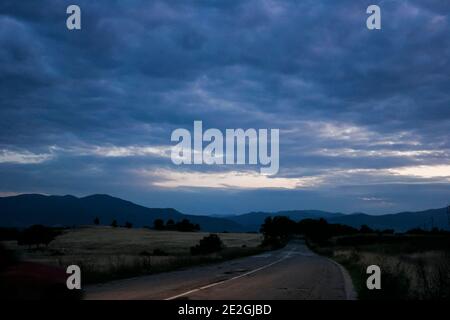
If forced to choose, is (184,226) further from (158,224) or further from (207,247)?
(207,247)

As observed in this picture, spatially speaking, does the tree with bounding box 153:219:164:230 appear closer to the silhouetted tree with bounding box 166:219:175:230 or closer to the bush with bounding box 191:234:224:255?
the silhouetted tree with bounding box 166:219:175:230

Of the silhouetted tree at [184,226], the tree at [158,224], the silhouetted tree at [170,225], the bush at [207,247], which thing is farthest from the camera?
the silhouetted tree at [170,225]

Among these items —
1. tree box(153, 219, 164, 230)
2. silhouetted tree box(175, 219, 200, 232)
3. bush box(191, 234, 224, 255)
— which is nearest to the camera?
bush box(191, 234, 224, 255)

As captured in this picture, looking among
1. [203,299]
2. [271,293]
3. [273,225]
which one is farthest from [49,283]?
[273,225]

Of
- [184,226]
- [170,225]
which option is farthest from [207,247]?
[170,225]

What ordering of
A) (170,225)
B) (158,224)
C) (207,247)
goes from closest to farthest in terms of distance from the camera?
(207,247) → (158,224) → (170,225)

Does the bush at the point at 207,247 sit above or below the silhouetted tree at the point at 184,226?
above

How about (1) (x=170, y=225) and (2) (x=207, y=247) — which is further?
(1) (x=170, y=225)

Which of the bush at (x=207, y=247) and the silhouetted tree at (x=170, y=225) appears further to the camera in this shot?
the silhouetted tree at (x=170, y=225)

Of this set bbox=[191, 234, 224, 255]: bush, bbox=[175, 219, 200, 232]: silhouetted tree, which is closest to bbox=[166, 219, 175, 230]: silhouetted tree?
bbox=[175, 219, 200, 232]: silhouetted tree

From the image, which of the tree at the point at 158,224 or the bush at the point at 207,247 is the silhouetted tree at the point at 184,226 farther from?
the bush at the point at 207,247

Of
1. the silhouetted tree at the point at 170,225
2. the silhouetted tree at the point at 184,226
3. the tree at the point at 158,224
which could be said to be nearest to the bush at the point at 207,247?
the silhouetted tree at the point at 184,226

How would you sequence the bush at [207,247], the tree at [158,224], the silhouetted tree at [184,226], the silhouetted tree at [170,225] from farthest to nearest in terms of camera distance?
the silhouetted tree at [170,225]
the tree at [158,224]
the silhouetted tree at [184,226]
the bush at [207,247]
